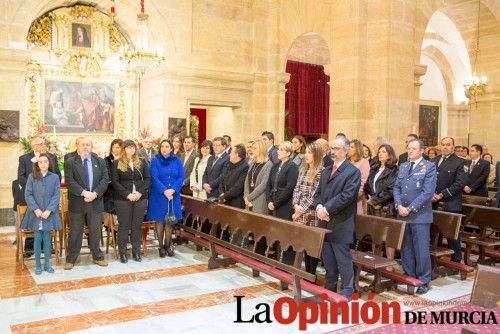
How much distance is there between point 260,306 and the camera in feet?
15.1

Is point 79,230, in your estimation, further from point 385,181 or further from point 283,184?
point 385,181

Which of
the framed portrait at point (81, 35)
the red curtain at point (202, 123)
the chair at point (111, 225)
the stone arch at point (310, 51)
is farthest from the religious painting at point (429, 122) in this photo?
the chair at point (111, 225)

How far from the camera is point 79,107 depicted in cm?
1082

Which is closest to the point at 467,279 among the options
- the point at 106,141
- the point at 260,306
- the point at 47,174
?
the point at 260,306

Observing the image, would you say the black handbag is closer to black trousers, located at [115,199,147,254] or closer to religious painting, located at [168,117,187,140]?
black trousers, located at [115,199,147,254]

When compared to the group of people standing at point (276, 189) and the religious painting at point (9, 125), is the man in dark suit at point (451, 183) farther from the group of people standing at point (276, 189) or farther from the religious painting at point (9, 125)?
the religious painting at point (9, 125)

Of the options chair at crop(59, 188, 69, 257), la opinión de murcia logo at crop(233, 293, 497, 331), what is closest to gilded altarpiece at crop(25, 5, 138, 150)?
chair at crop(59, 188, 69, 257)

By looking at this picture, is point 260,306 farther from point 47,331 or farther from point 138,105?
point 138,105

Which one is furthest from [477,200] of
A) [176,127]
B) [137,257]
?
[176,127]

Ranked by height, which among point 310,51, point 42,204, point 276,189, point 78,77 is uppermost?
point 310,51

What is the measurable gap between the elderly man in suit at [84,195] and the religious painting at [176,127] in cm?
463

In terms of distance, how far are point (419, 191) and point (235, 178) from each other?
242 centimetres

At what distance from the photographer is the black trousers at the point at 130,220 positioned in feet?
20.1

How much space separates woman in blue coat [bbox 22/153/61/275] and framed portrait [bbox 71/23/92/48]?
5.90 metres
